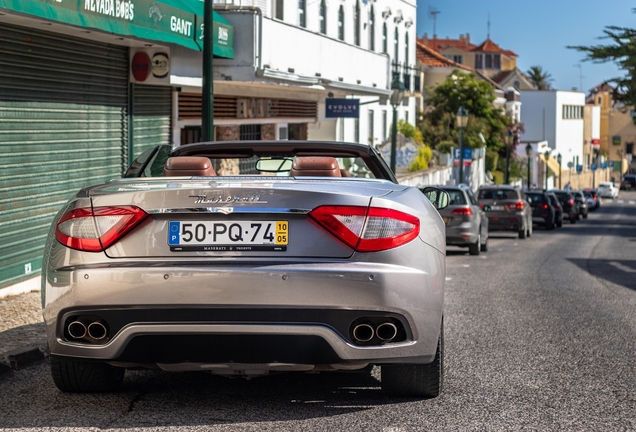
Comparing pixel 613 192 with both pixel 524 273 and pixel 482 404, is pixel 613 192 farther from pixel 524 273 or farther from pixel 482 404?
pixel 482 404

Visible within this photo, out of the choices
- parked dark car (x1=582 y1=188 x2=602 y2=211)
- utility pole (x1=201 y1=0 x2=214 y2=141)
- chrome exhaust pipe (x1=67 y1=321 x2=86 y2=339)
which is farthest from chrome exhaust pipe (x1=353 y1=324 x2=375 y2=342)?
parked dark car (x1=582 y1=188 x2=602 y2=211)

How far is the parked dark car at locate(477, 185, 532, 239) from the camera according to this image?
109 ft

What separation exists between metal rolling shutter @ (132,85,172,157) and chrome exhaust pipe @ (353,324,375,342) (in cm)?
1253

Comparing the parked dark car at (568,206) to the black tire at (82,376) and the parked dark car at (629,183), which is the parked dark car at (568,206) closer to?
the black tire at (82,376)

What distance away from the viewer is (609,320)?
10906 mm

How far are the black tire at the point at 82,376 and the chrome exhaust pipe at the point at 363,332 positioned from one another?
1.53 metres

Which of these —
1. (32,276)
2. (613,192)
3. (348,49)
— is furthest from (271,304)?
(613,192)

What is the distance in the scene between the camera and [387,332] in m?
5.88

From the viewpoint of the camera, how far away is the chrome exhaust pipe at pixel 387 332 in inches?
230

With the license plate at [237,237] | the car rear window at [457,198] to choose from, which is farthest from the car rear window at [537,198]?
the license plate at [237,237]

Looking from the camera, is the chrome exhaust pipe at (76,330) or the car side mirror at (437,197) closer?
the chrome exhaust pipe at (76,330)

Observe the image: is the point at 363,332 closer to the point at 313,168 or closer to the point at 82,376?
the point at 313,168

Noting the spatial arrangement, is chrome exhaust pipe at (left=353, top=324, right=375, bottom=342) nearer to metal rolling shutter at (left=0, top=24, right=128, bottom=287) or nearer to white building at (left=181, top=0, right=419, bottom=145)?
metal rolling shutter at (left=0, top=24, right=128, bottom=287)

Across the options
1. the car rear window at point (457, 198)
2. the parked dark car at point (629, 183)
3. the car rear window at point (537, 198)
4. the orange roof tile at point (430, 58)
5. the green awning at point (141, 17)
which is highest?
the orange roof tile at point (430, 58)
